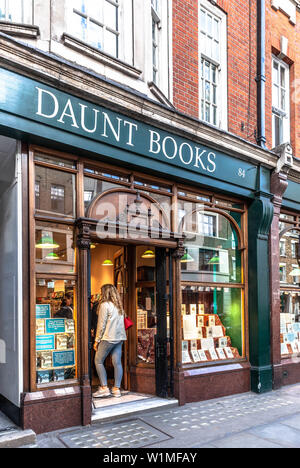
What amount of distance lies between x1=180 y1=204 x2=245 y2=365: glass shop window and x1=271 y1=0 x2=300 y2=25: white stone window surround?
16.2ft

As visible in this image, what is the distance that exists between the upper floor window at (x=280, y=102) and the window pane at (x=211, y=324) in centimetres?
389

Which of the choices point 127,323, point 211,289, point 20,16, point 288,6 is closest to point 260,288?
point 211,289

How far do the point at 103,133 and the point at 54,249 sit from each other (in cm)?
170

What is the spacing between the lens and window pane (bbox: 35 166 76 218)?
5504 mm

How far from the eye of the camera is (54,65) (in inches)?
208

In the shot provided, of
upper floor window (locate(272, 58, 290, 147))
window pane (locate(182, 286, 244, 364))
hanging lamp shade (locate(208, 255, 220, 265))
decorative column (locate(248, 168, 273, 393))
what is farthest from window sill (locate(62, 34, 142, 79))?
upper floor window (locate(272, 58, 290, 147))

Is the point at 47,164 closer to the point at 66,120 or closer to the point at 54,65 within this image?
the point at 66,120

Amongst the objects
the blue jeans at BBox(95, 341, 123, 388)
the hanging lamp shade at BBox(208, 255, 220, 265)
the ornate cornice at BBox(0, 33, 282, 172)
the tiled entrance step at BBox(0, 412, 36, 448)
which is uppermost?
the ornate cornice at BBox(0, 33, 282, 172)

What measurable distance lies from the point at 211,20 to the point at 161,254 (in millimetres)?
4824

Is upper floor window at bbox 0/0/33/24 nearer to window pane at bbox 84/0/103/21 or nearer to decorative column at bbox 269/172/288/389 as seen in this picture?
→ window pane at bbox 84/0/103/21

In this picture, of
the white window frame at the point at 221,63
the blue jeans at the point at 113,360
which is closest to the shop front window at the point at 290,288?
the white window frame at the point at 221,63

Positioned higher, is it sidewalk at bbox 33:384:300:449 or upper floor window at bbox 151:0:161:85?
upper floor window at bbox 151:0:161:85

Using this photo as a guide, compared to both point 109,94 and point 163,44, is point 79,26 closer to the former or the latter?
point 109,94
